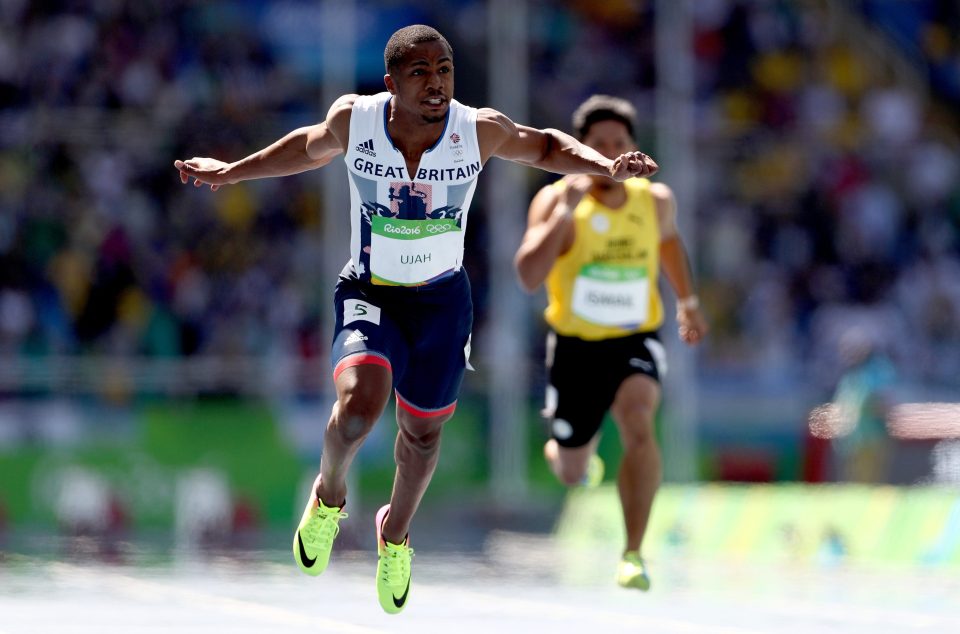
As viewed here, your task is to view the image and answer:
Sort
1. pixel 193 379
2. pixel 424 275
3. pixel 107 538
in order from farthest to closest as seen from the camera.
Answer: pixel 193 379 → pixel 107 538 → pixel 424 275

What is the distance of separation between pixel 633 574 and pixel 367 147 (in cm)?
290

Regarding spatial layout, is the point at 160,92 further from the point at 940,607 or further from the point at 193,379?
the point at 940,607

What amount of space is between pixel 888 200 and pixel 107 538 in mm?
10765

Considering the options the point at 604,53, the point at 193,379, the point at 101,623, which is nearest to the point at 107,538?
the point at 193,379

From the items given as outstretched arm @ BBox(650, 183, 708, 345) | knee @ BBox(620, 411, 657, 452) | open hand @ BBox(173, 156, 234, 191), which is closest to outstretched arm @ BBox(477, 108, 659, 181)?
open hand @ BBox(173, 156, 234, 191)

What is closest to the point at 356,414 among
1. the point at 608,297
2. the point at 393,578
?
the point at 393,578

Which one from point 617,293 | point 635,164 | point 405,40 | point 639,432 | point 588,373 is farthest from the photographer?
point 588,373

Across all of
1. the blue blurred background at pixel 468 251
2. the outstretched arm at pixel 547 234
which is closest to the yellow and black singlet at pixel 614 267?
the outstretched arm at pixel 547 234

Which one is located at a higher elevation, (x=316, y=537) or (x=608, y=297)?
(x=608, y=297)

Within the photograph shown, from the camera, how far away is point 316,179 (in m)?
19.5

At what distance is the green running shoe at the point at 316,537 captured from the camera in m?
7.29

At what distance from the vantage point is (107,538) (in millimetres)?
13406

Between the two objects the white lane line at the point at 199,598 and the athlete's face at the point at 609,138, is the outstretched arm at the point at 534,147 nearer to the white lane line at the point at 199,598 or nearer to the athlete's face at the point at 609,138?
the white lane line at the point at 199,598

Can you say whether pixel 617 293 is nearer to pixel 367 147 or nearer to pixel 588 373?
pixel 588 373
